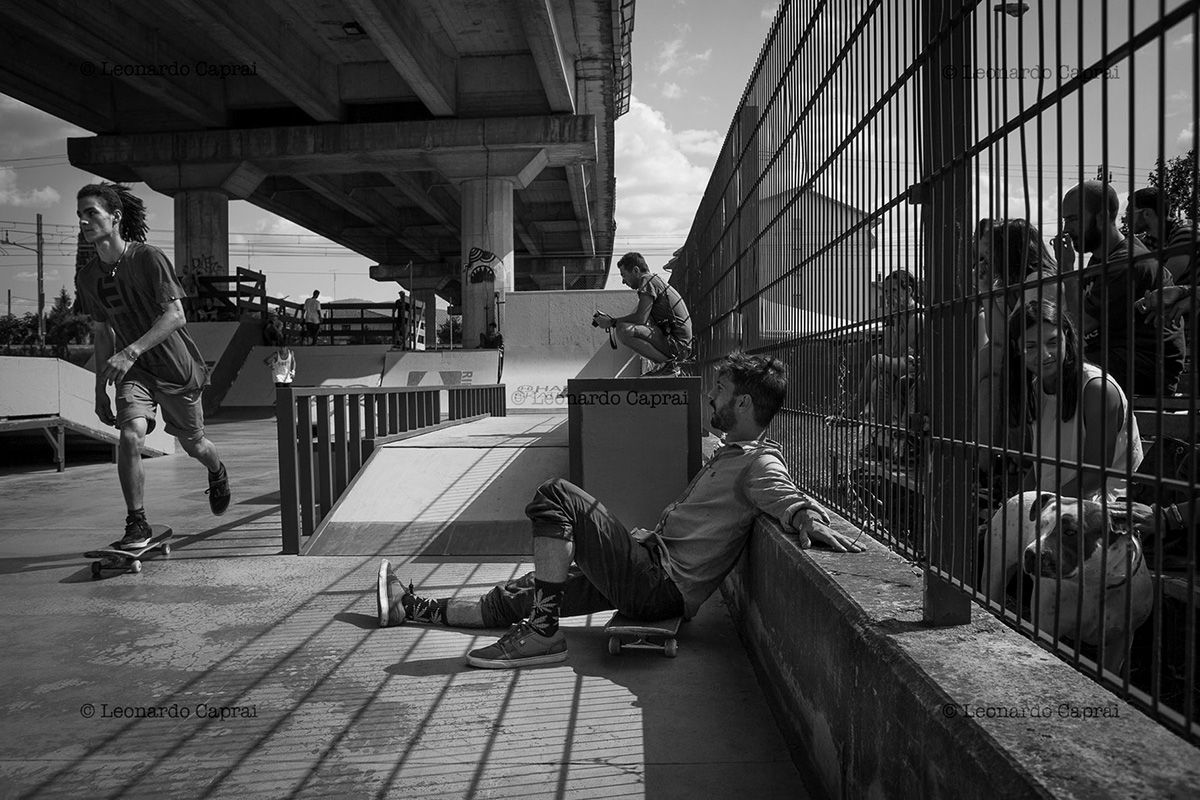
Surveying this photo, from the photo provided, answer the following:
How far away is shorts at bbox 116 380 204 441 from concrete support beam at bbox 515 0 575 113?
538 inches

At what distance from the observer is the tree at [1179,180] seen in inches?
39.9

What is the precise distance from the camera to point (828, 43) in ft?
9.53

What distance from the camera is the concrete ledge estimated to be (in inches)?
47.2

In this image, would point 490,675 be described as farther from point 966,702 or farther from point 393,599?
point 966,702

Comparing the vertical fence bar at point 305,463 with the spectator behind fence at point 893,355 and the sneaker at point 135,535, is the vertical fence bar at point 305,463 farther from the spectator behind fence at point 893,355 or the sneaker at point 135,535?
the spectator behind fence at point 893,355

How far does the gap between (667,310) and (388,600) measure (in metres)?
4.64

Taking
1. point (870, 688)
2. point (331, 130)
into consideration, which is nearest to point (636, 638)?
point (870, 688)

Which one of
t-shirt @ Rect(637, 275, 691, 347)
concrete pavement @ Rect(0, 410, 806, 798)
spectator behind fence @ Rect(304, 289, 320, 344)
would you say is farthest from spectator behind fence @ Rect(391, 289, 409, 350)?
concrete pavement @ Rect(0, 410, 806, 798)

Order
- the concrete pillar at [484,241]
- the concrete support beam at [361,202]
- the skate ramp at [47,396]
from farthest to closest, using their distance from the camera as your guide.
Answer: the concrete support beam at [361,202]
the concrete pillar at [484,241]
the skate ramp at [47,396]

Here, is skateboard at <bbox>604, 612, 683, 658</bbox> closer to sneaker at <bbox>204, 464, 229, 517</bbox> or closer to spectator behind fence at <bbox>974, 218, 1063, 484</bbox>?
spectator behind fence at <bbox>974, 218, 1063, 484</bbox>

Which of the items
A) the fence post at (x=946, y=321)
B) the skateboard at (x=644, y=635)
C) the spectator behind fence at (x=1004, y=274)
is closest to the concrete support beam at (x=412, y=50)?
the skateboard at (x=644, y=635)

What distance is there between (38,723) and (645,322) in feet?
18.8

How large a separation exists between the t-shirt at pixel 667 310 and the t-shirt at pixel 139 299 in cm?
394

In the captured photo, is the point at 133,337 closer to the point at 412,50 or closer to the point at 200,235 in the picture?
the point at 412,50
